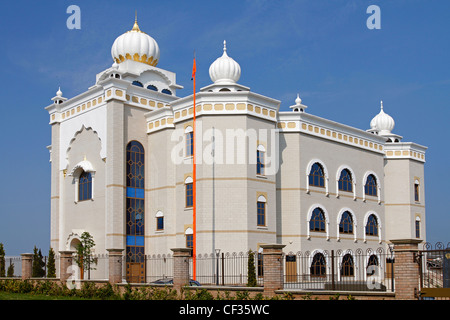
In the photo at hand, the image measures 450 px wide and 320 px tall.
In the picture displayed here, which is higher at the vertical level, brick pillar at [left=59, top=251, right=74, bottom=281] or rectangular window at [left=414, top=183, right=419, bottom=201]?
rectangular window at [left=414, top=183, right=419, bottom=201]

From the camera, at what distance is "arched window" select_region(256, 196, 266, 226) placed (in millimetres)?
29516

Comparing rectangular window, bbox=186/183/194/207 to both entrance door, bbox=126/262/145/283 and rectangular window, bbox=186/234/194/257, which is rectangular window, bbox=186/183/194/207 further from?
entrance door, bbox=126/262/145/283

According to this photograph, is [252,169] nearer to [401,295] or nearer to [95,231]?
[95,231]

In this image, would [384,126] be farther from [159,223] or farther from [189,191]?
[159,223]

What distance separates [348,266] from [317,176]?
570cm

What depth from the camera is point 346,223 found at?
116 feet

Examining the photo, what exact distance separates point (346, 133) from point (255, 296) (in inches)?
750

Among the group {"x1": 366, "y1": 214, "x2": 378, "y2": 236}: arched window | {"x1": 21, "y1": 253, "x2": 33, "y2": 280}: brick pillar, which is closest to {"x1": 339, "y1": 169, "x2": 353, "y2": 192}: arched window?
{"x1": 366, "y1": 214, "x2": 378, "y2": 236}: arched window

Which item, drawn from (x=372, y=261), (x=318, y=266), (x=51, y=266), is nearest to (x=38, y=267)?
(x=51, y=266)

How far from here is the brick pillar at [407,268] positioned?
50.1 feet

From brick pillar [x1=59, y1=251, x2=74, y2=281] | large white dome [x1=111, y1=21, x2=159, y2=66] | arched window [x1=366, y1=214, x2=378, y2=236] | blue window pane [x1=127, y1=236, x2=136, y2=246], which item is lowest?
brick pillar [x1=59, y1=251, x2=74, y2=281]

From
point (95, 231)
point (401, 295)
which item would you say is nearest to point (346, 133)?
point (95, 231)

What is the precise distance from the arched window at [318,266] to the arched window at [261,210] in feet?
15.1

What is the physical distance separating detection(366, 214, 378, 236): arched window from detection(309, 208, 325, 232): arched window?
4816 millimetres
